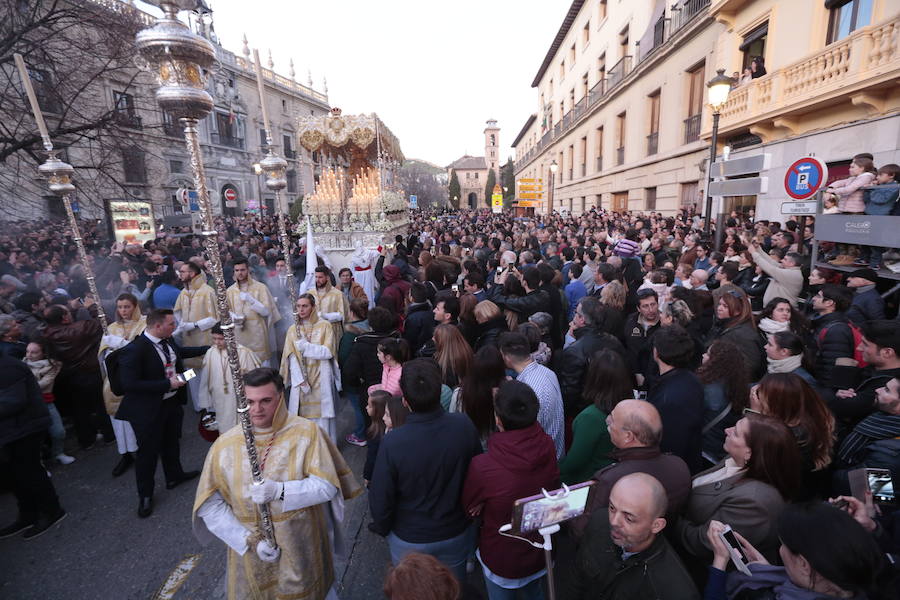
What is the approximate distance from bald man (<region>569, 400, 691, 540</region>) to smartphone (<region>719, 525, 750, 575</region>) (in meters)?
0.26

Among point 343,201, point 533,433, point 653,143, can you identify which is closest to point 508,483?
point 533,433

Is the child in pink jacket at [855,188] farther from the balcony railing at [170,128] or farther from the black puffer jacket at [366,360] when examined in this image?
the balcony railing at [170,128]

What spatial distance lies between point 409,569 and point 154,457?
3.63m

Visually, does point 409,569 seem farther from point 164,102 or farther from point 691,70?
point 691,70

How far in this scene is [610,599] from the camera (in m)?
1.75

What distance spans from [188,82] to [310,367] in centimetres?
306

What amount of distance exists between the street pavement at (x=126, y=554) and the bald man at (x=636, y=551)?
1986 millimetres

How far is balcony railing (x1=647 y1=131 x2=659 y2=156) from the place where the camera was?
17828mm

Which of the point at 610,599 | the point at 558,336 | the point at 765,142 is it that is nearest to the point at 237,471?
the point at 610,599

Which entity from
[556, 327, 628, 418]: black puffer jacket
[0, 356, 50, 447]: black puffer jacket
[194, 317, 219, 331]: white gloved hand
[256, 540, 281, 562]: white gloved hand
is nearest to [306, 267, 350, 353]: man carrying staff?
[194, 317, 219, 331]: white gloved hand

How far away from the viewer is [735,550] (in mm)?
1679

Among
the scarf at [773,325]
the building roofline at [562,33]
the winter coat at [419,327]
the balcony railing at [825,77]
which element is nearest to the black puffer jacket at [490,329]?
the winter coat at [419,327]

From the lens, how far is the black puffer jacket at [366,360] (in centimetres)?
400

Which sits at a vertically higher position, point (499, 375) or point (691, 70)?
point (691, 70)
